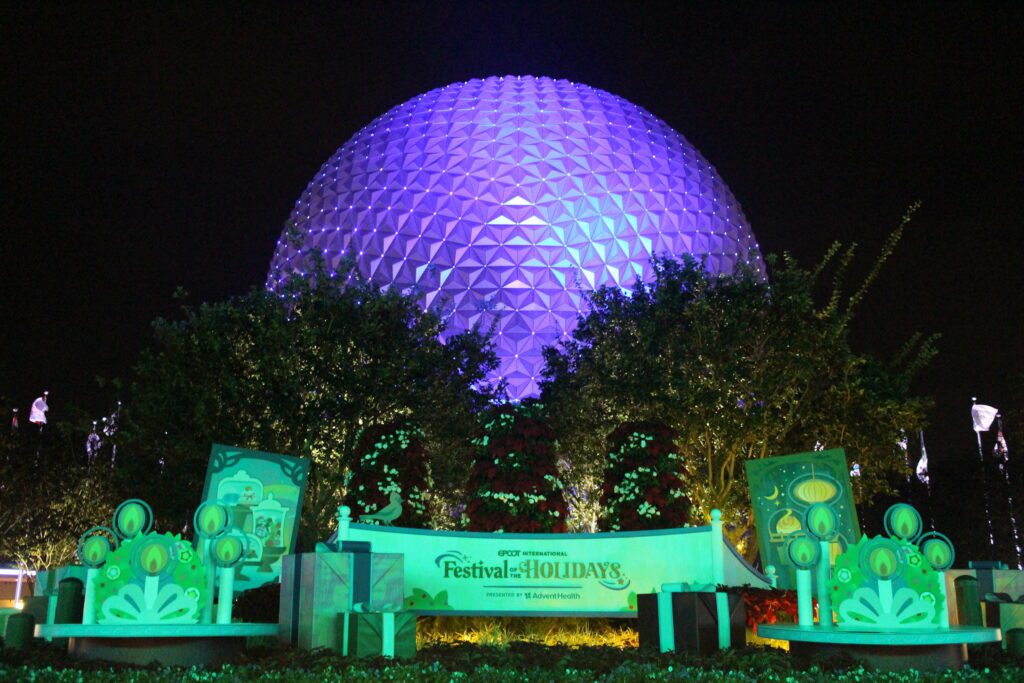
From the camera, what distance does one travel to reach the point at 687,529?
48.3 feet

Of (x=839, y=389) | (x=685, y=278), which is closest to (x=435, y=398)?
(x=685, y=278)

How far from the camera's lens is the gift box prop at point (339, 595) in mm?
11156

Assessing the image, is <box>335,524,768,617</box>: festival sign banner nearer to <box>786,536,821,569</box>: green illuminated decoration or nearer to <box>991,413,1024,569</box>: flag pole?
<box>786,536,821,569</box>: green illuminated decoration

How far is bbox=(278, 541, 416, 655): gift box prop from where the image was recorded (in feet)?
36.6

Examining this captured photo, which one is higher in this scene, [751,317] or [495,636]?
[751,317]

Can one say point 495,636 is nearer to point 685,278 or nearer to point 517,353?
point 685,278

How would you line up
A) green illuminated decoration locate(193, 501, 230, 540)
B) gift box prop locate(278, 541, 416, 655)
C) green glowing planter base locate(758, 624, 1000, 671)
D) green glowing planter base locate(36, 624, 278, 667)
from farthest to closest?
green illuminated decoration locate(193, 501, 230, 540) → gift box prop locate(278, 541, 416, 655) → green glowing planter base locate(36, 624, 278, 667) → green glowing planter base locate(758, 624, 1000, 671)

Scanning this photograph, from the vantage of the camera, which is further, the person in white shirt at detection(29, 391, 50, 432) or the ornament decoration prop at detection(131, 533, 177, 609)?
the person in white shirt at detection(29, 391, 50, 432)

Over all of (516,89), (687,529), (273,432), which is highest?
(516,89)

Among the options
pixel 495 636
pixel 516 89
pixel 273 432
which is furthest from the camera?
pixel 516 89

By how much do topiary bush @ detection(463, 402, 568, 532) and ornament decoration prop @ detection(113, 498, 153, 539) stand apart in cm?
618

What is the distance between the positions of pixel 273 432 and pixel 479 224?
33.7 ft

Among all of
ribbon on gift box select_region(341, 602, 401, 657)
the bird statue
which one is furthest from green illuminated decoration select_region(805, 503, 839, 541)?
the bird statue

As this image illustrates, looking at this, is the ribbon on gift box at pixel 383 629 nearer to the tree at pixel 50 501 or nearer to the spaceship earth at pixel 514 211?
the spaceship earth at pixel 514 211
